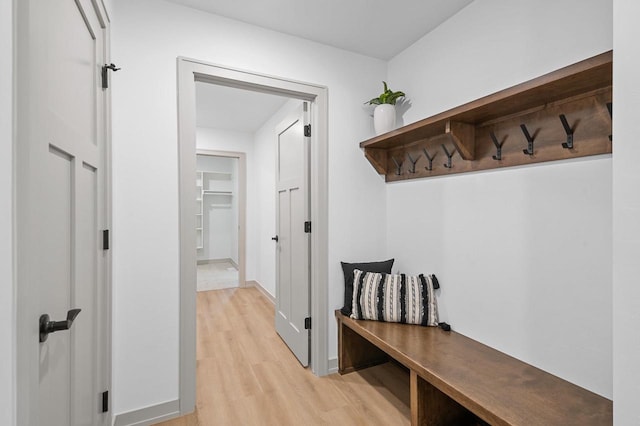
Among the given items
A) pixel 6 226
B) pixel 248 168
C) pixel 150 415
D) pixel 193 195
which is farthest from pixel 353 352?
pixel 248 168

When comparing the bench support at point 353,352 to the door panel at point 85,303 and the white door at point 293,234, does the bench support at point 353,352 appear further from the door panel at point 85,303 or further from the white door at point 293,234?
the door panel at point 85,303

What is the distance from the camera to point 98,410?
1.44 meters

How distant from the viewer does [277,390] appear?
2.12 metres

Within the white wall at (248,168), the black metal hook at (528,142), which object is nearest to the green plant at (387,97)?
the black metal hook at (528,142)

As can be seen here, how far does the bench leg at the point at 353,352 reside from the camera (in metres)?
2.35

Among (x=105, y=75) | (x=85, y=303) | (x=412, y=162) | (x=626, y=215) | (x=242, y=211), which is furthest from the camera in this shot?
(x=242, y=211)

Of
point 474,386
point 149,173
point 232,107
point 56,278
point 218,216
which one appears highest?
point 232,107

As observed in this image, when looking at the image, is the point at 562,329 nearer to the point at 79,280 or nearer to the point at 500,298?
the point at 500,298

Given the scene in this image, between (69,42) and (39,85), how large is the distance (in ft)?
1.26

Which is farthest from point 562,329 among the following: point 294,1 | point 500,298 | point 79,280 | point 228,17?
point 228,17

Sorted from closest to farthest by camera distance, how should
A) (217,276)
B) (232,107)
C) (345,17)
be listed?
(345,17) → (232,107) → (217,276)

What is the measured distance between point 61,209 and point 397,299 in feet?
6.13

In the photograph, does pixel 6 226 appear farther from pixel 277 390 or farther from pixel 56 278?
pixel 277 390

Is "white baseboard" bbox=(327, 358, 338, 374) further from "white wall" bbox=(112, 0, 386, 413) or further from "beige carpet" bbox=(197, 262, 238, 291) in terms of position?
"beige carpet" bbox=(197, 262, 238, 291)
